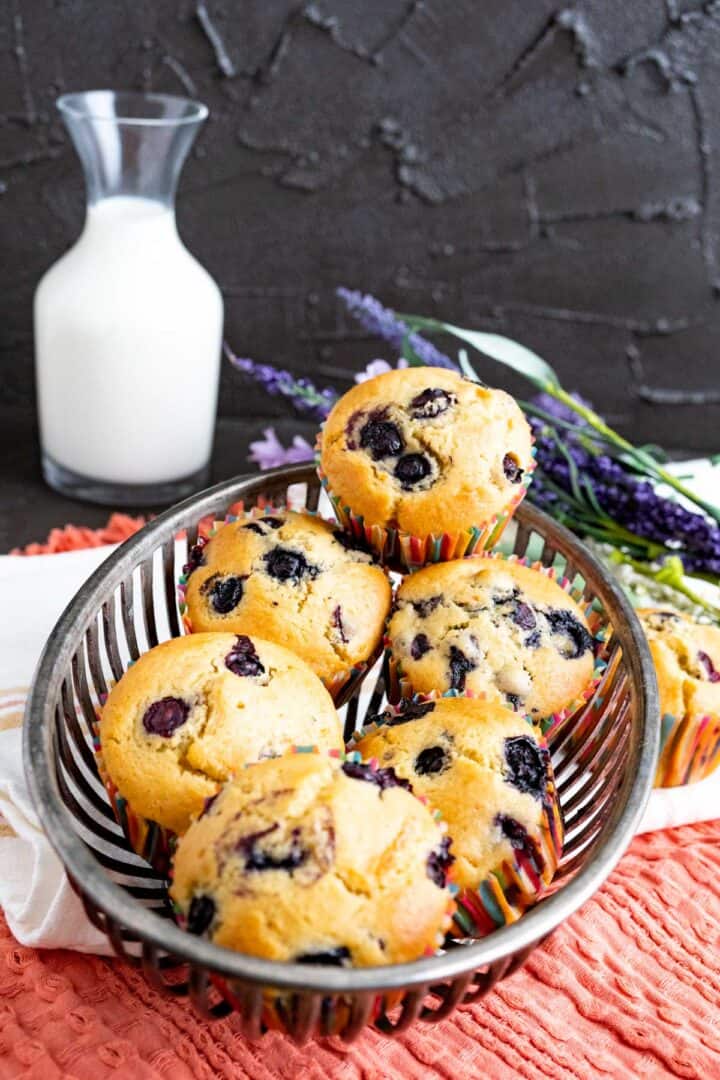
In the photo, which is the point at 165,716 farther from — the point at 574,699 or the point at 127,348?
the point at 127,348

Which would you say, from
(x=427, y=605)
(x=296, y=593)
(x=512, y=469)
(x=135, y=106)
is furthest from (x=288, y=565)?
(x=135, y=106)

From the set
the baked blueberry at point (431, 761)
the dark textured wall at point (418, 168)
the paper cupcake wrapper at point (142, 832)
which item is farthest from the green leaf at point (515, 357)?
the paper cupcake wrapper at point (142, 832)

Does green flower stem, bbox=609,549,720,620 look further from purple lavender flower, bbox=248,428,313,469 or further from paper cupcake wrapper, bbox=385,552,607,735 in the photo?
purple lavender flower, bbox=248,428,313,469

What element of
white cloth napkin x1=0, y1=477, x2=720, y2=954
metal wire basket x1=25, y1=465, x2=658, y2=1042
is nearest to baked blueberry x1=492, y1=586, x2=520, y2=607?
metal wire basket x1=25, y1=465, x2=658, y2=1042

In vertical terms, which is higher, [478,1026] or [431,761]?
[431,761]

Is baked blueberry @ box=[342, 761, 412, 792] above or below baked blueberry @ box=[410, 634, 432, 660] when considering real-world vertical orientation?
above

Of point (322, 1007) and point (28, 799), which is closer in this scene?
point (322, 1007)

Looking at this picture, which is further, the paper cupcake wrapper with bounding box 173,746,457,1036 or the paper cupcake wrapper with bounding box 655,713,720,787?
the paper cupcake wrapper with bounding box 655,713,720,787
